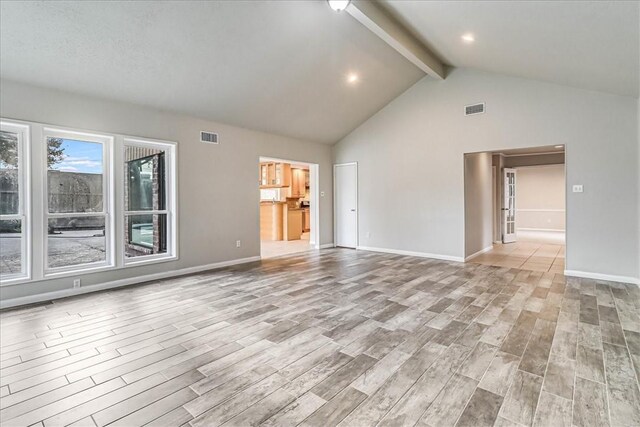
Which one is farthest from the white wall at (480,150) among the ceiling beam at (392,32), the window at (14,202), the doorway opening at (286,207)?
the window at (14,202)

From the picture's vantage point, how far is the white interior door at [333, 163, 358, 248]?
296 inches

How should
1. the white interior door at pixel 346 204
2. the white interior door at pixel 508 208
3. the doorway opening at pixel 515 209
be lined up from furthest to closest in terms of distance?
the white interior door at pixel 508 208 → the white interior door at pixel 346 204 → the doorway opening at pixel 515 209

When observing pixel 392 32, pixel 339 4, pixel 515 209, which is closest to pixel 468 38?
pixel 392 32

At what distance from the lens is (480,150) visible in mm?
5633

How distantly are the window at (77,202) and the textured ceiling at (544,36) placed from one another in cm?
423

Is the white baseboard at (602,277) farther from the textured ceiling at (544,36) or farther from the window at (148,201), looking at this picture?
the window at (148,201)

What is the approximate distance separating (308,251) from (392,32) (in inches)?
184

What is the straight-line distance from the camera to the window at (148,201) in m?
4.66

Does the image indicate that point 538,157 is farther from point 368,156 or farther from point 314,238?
point 314,238

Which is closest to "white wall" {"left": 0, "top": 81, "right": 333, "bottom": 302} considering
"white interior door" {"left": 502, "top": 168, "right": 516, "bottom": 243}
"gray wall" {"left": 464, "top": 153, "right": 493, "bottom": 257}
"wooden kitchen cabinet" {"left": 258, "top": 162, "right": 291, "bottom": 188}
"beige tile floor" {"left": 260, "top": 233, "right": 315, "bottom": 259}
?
"beige tile floor" {"left": 260, "top": 233, "right": 315, "bottom": 259}

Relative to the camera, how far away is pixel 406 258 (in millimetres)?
6273

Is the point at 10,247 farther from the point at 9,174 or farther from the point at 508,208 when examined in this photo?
the point at 508,208

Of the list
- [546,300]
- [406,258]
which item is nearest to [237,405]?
[546,300]

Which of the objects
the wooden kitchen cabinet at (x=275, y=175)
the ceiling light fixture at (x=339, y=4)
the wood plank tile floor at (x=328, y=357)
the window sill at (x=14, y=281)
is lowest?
the wood plank tile floor at (x=328, y=357)
